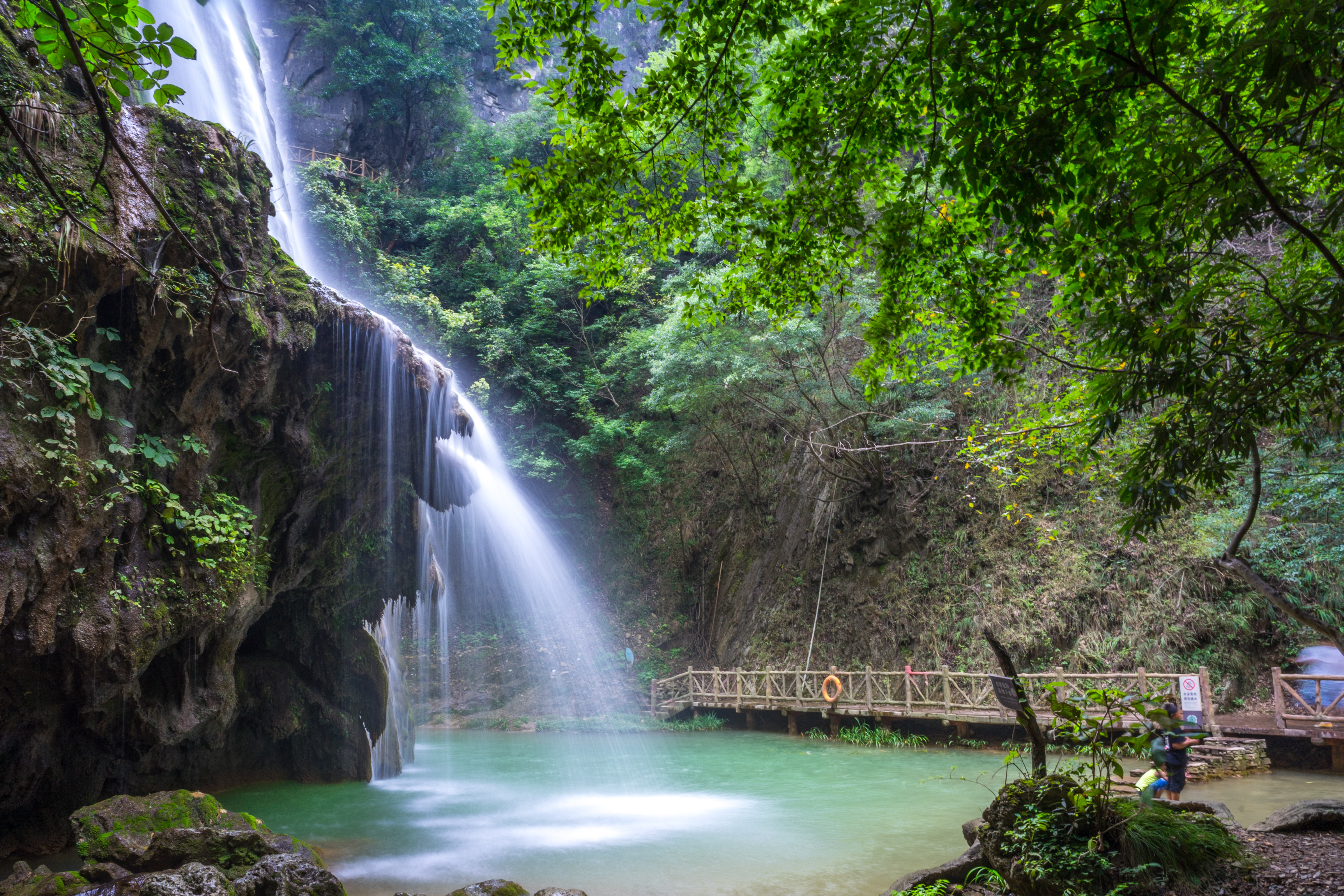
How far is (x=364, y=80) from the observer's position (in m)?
23.1

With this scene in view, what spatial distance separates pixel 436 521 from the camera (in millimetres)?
18109

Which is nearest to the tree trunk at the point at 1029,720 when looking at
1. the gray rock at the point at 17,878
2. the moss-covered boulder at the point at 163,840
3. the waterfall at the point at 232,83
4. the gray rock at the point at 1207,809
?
the gray rock at the point at 1207,809

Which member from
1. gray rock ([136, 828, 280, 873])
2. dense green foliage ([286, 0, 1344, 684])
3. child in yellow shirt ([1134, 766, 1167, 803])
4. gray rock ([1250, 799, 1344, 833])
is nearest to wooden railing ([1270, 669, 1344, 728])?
dense green foliage ([286, 0, 1344, 684])

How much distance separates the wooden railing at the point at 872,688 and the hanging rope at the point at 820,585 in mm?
422

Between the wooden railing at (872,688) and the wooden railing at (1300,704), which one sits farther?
the wooden railing at (872,688)

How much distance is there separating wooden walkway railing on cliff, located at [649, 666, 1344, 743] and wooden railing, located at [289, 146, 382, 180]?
17.8 metres

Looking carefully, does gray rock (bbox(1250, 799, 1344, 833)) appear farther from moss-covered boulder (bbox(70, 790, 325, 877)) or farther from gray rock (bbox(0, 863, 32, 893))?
gray rock (bbox(0, 863, 32, 893))

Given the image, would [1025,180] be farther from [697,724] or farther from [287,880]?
[697,724]

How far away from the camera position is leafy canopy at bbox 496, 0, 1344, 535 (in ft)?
9.78

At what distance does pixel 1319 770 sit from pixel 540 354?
60.2 ft

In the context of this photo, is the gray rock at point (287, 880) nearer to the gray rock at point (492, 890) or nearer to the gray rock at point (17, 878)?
the gray rock at point (492, 890)

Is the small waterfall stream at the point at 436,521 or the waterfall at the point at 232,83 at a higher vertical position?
the waterfall at the point at 232,83

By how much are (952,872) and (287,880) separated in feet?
15.0

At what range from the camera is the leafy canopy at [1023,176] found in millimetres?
2980
